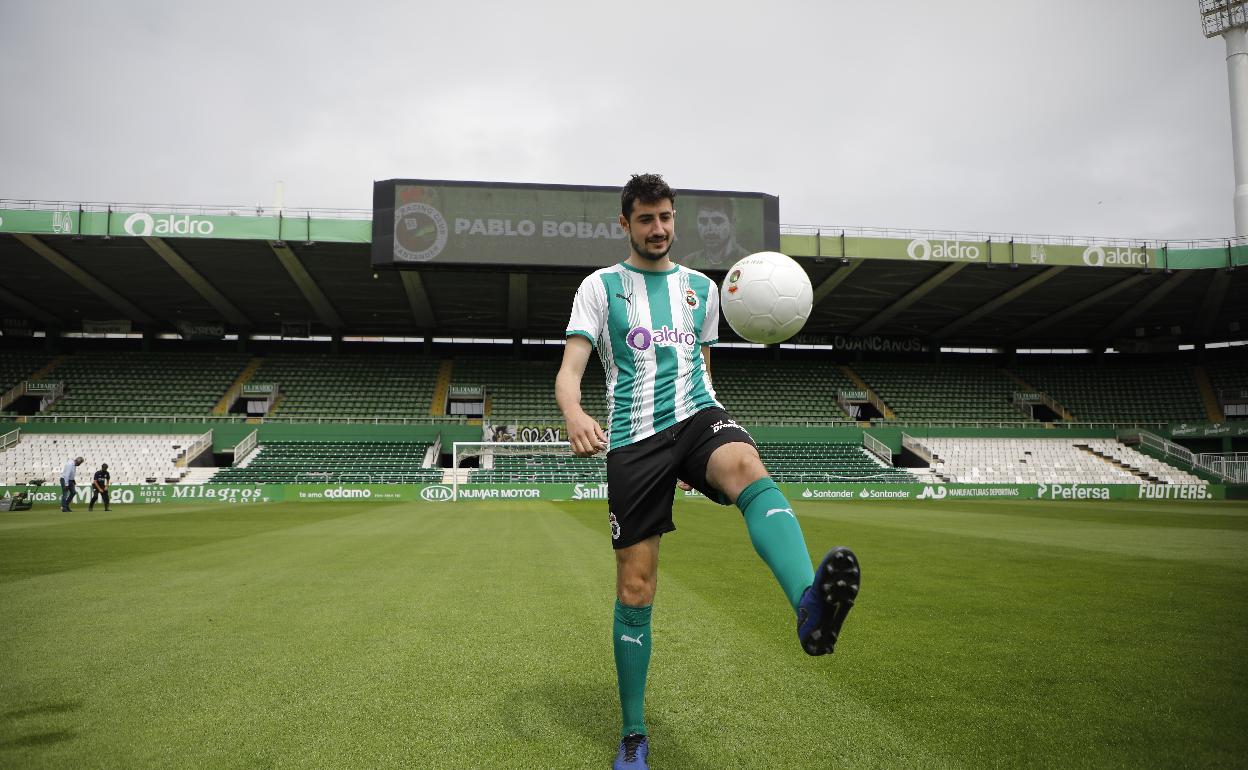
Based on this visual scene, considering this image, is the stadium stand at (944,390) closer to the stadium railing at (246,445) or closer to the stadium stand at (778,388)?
the stadium stand at (778,388)

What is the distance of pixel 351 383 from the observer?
1395 inches

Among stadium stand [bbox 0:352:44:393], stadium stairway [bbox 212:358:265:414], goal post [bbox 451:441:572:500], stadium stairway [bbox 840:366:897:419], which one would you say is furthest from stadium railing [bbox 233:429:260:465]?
stadium stairway [bbox 840:366:897:419]

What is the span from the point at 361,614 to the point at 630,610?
3.07 m

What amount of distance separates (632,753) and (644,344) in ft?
5.02

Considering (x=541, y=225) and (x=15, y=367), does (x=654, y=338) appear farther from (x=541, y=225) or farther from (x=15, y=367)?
(x=15, y=367)

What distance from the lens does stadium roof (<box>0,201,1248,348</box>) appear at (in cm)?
2673

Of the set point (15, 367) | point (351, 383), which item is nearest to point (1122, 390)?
point (351, 383)

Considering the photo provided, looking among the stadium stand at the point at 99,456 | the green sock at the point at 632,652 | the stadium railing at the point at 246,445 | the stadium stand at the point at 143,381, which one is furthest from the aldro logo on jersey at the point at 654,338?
the stadium stand at the point at 143,381

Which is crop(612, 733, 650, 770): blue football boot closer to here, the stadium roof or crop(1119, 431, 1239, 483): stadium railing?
the stadium roof

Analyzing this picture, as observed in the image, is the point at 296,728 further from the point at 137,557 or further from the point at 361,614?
Answer: the point at 137,557

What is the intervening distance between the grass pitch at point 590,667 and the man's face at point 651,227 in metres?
1.94

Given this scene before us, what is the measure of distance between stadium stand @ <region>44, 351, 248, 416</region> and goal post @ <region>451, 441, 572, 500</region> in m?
12.8

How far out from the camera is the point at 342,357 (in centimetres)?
3778

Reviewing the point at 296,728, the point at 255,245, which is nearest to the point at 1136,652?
the point at 296,728
